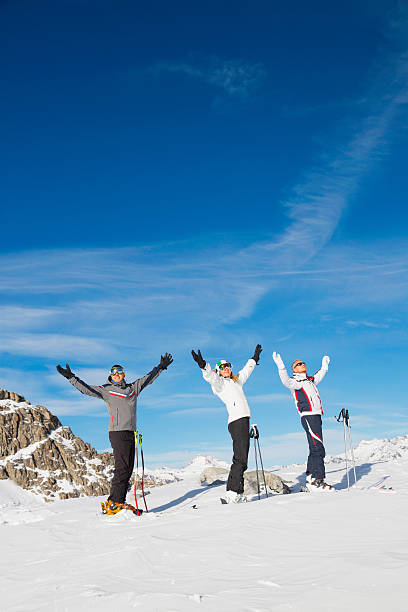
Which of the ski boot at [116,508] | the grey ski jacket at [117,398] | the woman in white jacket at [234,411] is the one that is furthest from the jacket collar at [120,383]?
the ski boot at [116,508]

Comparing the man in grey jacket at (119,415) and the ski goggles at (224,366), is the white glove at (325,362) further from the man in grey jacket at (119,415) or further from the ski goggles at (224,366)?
the man in grey jacket at (119,415)

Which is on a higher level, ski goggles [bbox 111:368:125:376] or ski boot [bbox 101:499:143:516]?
ski goggles [bbox 111:368:125:376]

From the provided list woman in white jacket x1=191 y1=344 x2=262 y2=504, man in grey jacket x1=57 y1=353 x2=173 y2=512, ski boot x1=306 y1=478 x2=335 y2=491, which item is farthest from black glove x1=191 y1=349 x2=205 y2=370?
ski boot x1=306 y1=478 x2=335 y2=491

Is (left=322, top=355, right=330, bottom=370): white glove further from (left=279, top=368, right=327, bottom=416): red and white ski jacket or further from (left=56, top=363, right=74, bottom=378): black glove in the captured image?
(left=56, top=363, right=74, bottom=378): black glove

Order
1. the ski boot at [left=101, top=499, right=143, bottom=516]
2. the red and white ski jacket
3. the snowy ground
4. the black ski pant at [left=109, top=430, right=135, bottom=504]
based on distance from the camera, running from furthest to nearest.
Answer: the red and white ski jacket → the black ski pant at [left=109, top=430, right=135, bottom=504] → the ski boot at [left=101, top=499, right=143, bottom=516] → the snowy ground

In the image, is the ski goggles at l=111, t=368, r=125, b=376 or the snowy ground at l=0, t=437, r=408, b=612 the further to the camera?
the ski goggles at l=111, t=368, r=125, b=376

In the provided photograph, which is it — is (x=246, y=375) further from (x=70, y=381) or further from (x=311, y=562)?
(x=311, y=562)

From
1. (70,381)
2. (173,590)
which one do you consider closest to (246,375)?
(70,381)

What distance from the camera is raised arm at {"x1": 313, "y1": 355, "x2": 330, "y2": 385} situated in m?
11.2

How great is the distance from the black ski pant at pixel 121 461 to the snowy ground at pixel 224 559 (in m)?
0.60

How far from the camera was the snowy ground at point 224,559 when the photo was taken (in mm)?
3947

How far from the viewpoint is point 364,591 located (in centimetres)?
387

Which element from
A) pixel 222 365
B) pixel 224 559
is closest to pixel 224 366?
pixel 222 365

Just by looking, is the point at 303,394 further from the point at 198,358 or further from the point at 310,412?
the point at 198,358
